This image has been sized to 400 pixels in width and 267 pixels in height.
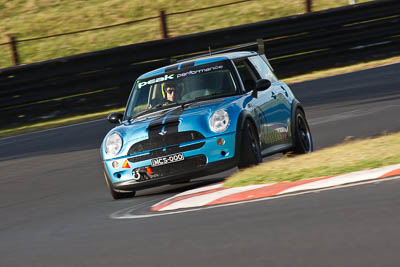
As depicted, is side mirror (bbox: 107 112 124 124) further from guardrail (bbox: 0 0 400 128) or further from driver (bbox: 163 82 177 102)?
guardrail (bbox: 0 0 400 128)

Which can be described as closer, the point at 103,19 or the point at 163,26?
the point at 163,26

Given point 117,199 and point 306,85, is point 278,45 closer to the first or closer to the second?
point 306,85

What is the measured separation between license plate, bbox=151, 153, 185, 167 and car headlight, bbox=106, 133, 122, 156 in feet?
1.50

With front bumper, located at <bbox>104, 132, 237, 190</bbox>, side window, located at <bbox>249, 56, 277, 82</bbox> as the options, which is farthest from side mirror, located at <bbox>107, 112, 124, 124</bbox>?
side window, located at <bbox>249, 56, 277, 82</bbox>

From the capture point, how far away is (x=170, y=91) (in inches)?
377

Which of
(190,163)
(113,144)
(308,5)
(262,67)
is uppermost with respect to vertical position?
(308,5)

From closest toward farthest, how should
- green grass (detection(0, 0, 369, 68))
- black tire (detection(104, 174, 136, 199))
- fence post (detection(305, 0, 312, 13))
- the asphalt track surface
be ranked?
the asphalt track surface, black tire (detection(104, 174, 136, 199)), fence post (detection(305, 0, 312, 13)), green grass (detection(0, 0, 369, 68))

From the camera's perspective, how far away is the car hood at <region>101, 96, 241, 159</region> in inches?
338

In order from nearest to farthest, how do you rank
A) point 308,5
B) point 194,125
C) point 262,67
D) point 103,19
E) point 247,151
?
point 194,125 → point 247,151 → point 262,67 → point 308,5 → point 103,19

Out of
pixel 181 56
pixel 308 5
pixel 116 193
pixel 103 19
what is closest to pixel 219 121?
pixel 116 193

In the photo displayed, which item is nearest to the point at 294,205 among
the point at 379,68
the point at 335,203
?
the point at 335,203

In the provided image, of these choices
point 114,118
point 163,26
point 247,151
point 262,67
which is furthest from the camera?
point 163,26

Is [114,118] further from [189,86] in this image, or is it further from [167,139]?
[167,139]

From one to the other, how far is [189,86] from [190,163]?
1.28 m
